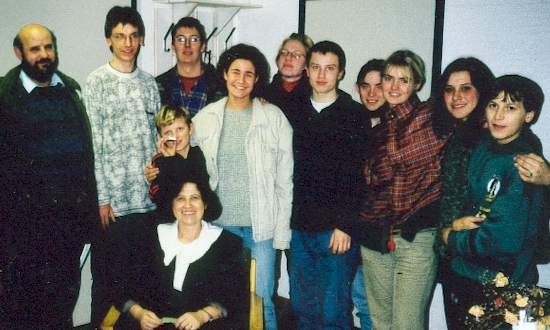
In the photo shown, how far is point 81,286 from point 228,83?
5.40 ft

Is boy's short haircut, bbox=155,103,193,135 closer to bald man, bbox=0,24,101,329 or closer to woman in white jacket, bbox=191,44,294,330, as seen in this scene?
woman in white jacket, bbox=191,44,294,330

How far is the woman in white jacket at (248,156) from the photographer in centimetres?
258

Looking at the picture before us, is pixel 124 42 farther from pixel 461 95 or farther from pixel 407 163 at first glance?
pixel 461 95

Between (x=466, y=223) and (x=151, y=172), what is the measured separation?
1.48 meters

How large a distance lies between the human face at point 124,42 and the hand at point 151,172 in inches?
21.7

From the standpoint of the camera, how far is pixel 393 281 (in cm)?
243

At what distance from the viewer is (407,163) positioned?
231 cm

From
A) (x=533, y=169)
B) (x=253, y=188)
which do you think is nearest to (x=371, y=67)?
(x=253, y=188)

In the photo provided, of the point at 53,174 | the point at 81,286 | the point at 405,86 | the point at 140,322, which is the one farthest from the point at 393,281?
the point at 81,286

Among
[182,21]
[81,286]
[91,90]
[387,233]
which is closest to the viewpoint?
[387,233]

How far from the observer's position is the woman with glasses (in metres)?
2.30

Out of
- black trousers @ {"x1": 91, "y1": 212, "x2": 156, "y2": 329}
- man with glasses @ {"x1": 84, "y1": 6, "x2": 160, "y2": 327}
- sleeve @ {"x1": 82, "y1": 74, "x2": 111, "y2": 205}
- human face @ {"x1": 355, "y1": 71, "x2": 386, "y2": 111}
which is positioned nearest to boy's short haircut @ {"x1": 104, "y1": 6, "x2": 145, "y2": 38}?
man with glasses @ {"x1": 84, "y1": 6, "x2": 160, "y2": 327}

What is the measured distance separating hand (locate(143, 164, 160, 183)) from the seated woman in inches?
9.4

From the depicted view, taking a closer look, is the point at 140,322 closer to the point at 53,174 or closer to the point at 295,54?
the point at 53,174
